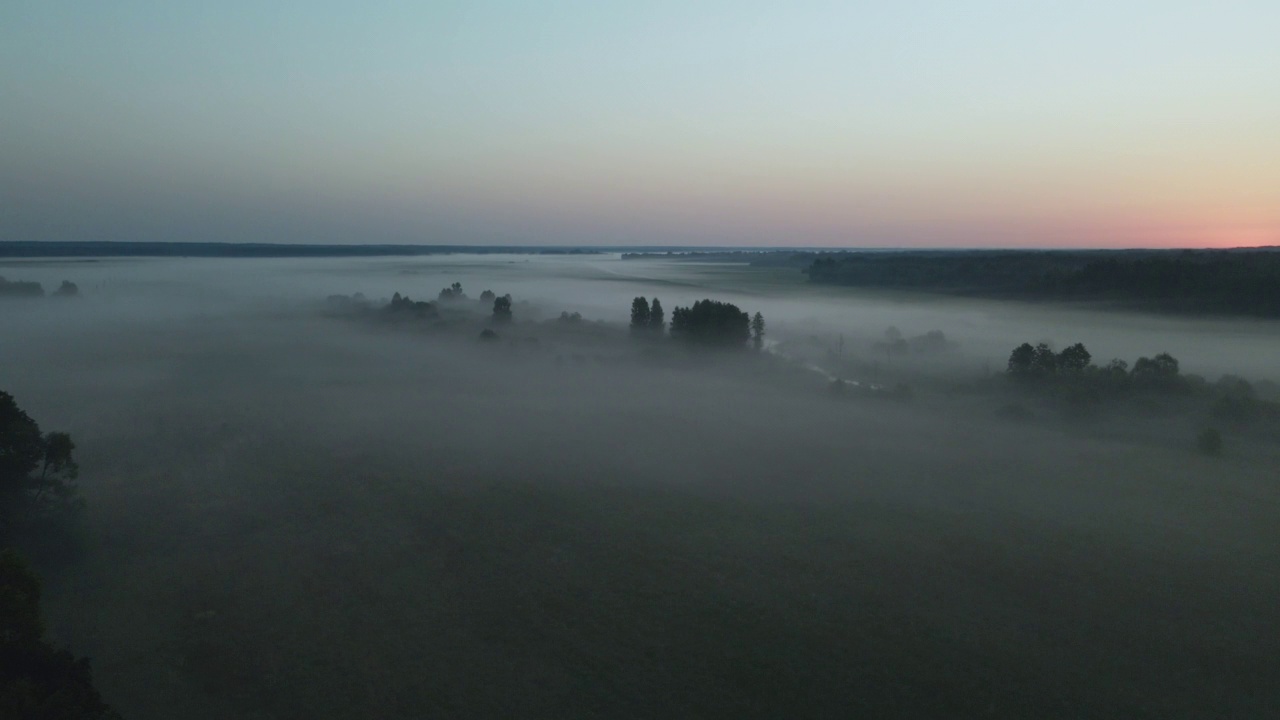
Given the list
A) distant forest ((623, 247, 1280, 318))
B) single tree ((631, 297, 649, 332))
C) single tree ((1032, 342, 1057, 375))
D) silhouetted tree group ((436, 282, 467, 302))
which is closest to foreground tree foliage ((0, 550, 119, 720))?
single tree ((1032, 342, 1057, 375))

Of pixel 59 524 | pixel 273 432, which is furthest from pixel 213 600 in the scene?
pixel 273 432

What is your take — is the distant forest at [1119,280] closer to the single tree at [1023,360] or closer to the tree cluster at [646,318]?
the single tree at [1023,360]

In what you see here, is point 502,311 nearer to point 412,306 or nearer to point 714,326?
point 412,306

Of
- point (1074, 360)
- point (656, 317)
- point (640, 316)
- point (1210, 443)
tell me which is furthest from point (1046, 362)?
point (640, 316)

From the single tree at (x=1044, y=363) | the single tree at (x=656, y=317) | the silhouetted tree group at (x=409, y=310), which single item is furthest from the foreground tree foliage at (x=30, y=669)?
the silhouetted tree group at (x=409, y=310)

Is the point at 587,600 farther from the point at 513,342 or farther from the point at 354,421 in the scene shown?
the point at 513,342

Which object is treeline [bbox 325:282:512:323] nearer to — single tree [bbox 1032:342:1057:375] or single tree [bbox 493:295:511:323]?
single tree [bbox 493:295:511:323]
